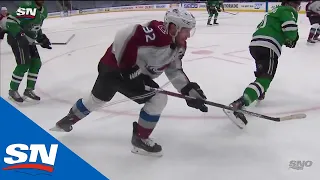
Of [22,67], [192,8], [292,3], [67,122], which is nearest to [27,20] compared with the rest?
[22,67]

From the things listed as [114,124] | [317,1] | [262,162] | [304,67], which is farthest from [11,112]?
[317,1]

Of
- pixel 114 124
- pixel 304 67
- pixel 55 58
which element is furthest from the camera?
pixel 55 58

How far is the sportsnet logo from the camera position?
268 centimetres

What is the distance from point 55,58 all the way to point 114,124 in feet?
8.13

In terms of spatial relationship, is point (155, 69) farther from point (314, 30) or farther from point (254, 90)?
point (314, 30)

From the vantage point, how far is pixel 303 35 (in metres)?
5.47

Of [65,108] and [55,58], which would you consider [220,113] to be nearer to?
[65,108]

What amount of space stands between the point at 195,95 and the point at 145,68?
31 centimetres

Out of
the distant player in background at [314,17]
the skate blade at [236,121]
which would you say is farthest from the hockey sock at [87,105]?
the distant player in background at [314,17]

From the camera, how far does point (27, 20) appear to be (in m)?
2.77

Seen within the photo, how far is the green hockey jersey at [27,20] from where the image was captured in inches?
106

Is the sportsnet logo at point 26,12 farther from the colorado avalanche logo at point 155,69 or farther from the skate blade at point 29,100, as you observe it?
the colorado avalanche logo at point 155,69

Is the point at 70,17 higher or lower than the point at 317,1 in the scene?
lower
